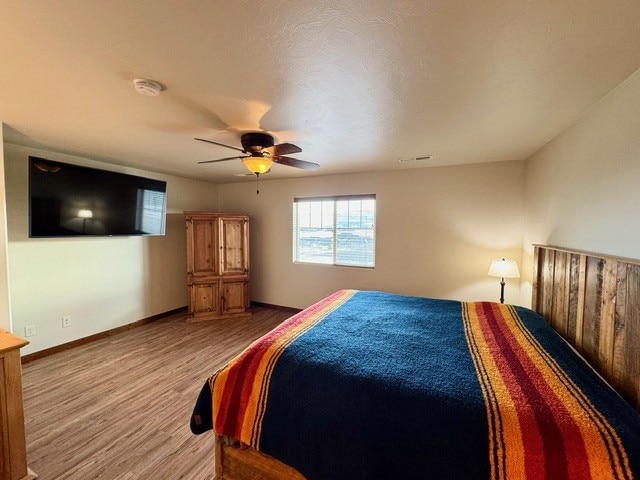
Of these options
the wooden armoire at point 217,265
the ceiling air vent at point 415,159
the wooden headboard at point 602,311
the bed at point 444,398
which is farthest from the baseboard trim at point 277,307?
the wooden headboard at point 602,311

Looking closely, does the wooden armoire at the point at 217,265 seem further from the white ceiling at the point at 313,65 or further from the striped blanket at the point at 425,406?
the striped blanket at the point at 425,406

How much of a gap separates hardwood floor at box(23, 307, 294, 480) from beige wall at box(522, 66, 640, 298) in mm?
2846

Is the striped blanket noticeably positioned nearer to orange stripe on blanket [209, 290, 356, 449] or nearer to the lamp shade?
orange stripe on blanket [209, 290, 356, 449]

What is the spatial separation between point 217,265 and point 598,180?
14.8ft

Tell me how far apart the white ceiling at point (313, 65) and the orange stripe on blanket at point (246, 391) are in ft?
5.27

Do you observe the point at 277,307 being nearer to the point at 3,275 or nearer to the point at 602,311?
the point at 3,275

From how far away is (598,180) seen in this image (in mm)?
1709

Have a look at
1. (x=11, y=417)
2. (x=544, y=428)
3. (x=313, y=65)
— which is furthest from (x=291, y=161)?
(x=11, y=417)

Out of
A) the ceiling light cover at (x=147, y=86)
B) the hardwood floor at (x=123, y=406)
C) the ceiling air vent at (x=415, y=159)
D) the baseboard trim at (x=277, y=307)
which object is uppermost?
the ceiling air vent at (x=415, y=159)

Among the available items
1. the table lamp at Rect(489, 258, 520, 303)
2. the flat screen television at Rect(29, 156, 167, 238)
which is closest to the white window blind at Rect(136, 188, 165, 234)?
the flat screen television at Rect(29, 156, 167, 238)

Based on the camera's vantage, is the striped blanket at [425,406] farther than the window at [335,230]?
No

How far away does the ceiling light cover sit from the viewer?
149cm

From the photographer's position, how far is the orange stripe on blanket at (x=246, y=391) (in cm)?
145

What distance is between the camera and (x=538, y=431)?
1.03 metres
